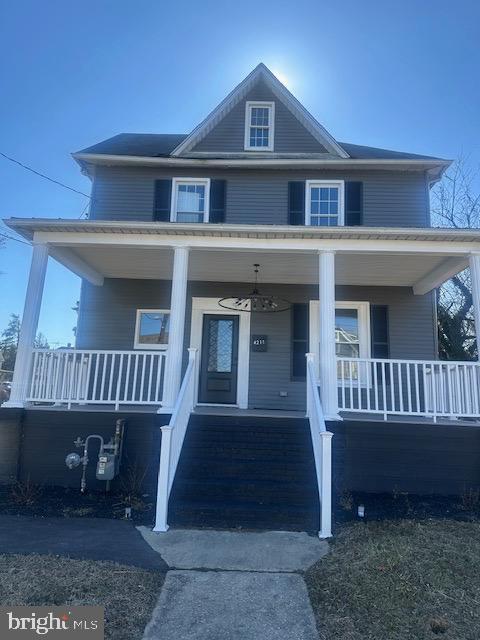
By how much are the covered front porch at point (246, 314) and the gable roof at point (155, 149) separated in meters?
2.95

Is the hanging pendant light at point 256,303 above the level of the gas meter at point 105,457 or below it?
above

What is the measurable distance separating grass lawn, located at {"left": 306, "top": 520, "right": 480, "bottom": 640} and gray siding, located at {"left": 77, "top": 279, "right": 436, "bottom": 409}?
14.1 ft

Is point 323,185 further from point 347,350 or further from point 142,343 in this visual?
point 142,343

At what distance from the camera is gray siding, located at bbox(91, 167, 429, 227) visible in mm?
9234

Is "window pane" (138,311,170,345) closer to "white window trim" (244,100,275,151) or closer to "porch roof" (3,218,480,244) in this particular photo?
"porch roof" (3,218,480,244)

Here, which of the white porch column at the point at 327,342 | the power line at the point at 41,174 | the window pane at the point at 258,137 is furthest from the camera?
the power line at the point at 41,174

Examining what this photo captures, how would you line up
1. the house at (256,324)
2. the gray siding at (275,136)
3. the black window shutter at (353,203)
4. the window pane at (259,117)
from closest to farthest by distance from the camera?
the house at (256,324) < the black window shutter at (353,203) < the gray siding at (275,136) < the window pane at (259,117)

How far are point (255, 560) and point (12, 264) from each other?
2343cm

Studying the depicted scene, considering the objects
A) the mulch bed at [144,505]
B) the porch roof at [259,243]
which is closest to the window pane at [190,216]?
the porch roof at [259,243]

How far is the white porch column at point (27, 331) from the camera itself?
650 centimetres

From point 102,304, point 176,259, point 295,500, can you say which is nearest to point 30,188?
point 102,304

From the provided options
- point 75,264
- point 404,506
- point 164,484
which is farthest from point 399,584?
point 75,264

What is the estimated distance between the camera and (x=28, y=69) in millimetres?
11531

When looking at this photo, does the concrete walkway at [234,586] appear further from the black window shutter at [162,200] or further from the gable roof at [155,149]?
the gable roof at [155,149]
